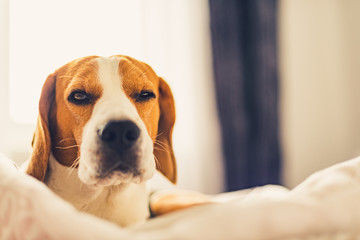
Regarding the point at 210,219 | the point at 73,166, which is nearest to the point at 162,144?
the point at 73,166

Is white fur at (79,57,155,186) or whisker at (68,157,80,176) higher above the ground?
white fur at (79,57,155,186)

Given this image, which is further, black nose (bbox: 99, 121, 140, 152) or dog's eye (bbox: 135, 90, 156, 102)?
dog's eye (bbox: 135, 90, 156, 102)

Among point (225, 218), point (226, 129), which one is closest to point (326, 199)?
point (225, 218)

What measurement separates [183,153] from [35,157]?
4.63 feet

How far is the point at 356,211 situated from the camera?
52cm

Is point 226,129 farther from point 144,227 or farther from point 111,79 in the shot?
point 144,227

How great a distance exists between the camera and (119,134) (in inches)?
28.4

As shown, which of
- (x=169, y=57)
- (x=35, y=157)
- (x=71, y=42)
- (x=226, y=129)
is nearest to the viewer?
(x=35, y=157)

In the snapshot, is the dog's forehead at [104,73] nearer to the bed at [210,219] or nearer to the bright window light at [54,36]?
the bright window light at [54,36]

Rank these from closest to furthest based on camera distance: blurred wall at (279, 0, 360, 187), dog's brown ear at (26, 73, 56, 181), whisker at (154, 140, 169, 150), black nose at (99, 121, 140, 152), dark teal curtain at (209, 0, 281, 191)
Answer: black nose at (99, 121, 140, 152) → dog's brown ear at (26, 73, 56, 181) → whisker at (154, 140, 169, 150) → dark teal curtain at (209, 0, 281, 191) → blurred wall at (279, 0, 360, 187)

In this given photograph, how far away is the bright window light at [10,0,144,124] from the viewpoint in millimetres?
1124

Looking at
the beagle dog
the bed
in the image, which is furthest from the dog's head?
the bed

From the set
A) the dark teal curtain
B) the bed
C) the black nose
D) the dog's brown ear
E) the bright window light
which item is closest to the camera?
the bed

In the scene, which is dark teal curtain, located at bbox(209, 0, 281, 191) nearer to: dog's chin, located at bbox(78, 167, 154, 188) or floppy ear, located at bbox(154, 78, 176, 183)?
floppy ear, located at bbox(154, 78, 176, 183)
